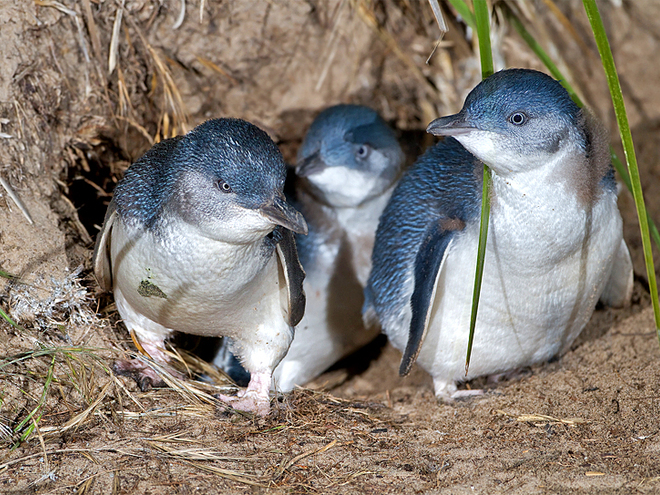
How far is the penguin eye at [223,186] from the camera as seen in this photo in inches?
109

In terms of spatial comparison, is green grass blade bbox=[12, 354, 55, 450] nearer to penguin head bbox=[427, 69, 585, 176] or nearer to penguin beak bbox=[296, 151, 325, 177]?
penguin beak bbox=[296, 151, 325, 177]

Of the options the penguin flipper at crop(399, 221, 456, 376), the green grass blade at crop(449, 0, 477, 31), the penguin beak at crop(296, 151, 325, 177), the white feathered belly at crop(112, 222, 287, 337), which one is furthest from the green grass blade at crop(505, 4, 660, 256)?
the white feathered belly at crop(112, 222, 287, 337)

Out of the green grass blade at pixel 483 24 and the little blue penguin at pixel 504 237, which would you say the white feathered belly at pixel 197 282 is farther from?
the green grass blade at pixel 483 24

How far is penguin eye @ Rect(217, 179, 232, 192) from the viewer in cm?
277

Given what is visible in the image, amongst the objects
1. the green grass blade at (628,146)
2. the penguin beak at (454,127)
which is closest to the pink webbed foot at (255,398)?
the penguin beak at (454,127)

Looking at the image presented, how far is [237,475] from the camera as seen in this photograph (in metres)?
2.61

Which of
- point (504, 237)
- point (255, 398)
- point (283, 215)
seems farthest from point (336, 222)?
point (283, 215)

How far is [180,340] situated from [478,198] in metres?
1.96

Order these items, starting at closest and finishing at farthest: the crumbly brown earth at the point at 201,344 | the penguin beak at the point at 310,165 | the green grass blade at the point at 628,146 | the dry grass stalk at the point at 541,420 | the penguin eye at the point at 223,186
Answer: the green grass blade at the point at 628,146, the crumbly brown earth at the point at 201,344, the penguin eye at the point at 223,186, the dry grass stalk at the point at 541,420, the penguin beak at the point at 310,165

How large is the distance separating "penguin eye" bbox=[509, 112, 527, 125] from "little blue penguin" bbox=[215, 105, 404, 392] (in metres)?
1.47

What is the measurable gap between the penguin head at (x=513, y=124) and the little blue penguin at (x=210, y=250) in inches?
32.1

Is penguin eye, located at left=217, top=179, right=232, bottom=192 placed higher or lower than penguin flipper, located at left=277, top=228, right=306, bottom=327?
higher

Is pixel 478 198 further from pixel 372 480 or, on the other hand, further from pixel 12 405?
pixel 12 405

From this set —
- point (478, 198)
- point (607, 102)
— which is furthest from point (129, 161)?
point (607, 102)
